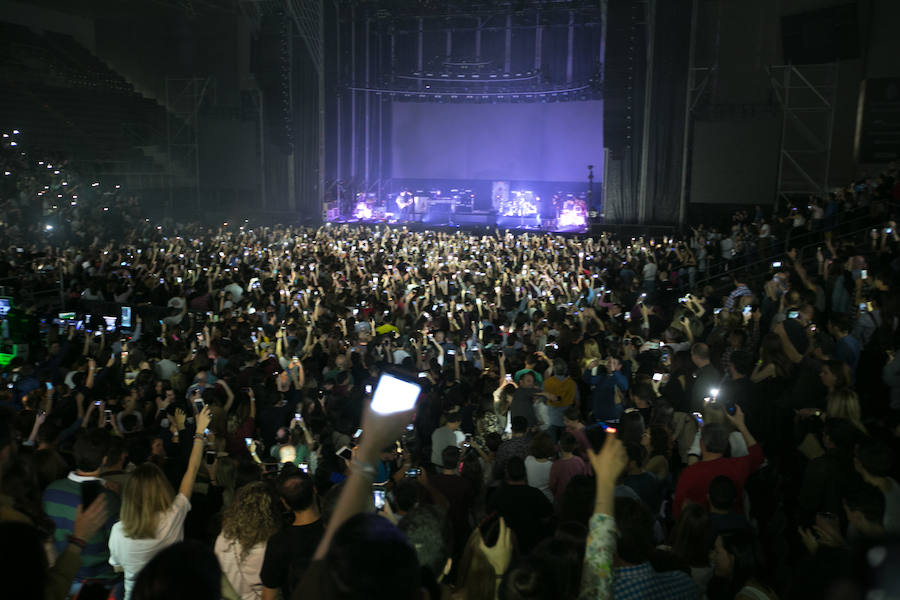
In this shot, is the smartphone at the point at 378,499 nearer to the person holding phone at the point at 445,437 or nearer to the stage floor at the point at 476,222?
the person holding phone at the point at 445,437

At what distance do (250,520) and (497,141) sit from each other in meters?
27.2

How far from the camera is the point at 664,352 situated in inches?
276

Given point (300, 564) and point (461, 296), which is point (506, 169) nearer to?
point (461, 296)

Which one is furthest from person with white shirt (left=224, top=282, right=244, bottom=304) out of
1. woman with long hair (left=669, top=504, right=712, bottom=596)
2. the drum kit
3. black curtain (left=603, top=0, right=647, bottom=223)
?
the drum kit

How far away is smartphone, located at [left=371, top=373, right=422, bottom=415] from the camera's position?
195 cm

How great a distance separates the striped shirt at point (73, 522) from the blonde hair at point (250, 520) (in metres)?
0.57

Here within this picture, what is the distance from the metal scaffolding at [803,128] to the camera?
18.0 m

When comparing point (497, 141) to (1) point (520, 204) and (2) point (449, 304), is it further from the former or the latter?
(2) point (449, 304)

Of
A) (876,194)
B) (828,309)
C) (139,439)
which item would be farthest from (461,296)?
(876,194)

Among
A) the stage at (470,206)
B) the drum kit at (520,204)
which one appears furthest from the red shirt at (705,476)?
the drum kit at (520,204)

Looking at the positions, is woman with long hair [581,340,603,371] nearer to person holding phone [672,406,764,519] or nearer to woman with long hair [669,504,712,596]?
person holding phone [672,406,764,519]

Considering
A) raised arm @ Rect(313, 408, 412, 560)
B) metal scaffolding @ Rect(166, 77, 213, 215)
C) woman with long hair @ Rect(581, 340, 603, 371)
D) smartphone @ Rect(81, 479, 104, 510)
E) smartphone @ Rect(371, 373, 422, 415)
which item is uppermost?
metal scaffolding @ Rect(166, 77, 213, 215)

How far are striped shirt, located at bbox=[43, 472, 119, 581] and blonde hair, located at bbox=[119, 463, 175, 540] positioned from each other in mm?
250

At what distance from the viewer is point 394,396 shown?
196cm
